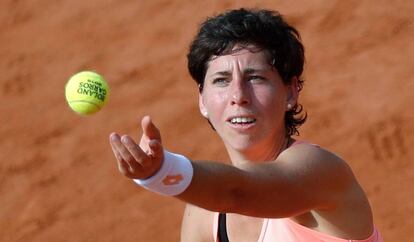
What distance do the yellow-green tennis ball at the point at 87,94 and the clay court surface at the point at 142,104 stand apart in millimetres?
3357

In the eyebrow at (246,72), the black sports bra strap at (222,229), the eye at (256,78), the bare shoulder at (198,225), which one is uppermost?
the eyebrow at (246,72)

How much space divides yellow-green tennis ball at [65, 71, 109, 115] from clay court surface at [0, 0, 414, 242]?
336 centimetres

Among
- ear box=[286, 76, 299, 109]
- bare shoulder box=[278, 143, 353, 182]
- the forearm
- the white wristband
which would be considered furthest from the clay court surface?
the white wristband

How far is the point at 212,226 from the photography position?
416cm

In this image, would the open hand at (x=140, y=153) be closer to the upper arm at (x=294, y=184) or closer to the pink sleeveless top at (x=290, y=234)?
the upper arm at (x=294, y=184)

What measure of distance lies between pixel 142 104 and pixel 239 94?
16.6ft

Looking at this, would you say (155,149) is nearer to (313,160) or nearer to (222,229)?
(313,160)

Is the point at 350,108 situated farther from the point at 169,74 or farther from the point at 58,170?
the point at 58,170

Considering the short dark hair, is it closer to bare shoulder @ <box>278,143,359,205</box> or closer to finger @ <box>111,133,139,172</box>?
bare shoulder @ <box>278,143,359,205</box>

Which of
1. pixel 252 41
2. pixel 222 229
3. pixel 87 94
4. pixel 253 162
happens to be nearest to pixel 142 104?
pixel 87 94

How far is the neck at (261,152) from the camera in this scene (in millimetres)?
3670

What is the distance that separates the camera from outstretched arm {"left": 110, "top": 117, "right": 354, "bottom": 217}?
2.65m

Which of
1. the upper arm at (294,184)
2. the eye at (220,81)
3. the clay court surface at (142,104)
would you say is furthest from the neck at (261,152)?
the clay court surface at (142,104)

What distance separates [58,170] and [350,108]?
2.45 meters
